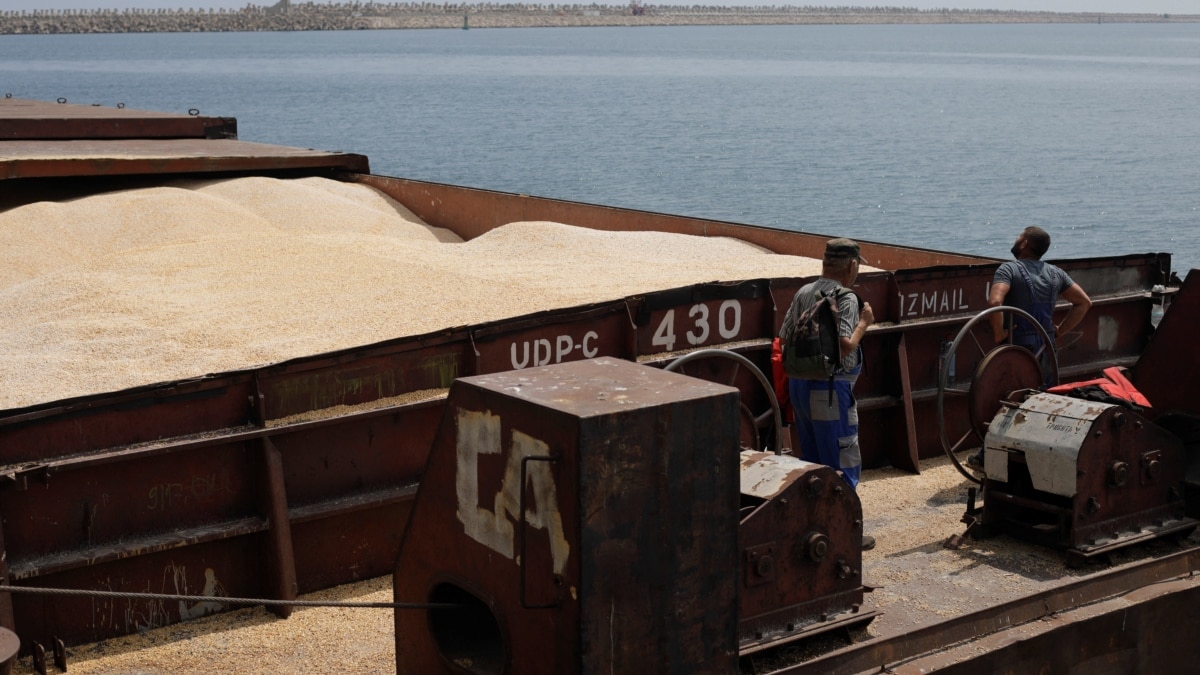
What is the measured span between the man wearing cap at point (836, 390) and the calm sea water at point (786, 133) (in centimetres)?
1898

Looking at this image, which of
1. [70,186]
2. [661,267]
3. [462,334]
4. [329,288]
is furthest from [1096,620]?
[70,186]

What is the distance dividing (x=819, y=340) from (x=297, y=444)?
85.2 inches

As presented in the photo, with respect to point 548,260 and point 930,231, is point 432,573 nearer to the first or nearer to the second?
point 548,260

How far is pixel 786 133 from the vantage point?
48031 millimetres

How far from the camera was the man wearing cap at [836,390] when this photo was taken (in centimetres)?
530

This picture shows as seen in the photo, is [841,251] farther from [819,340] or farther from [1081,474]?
[1081,474]

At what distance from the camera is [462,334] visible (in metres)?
5.43

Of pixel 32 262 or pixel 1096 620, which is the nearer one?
pixel 1096 620

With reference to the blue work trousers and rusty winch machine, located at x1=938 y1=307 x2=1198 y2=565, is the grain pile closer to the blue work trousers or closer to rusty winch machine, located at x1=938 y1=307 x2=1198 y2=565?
the blue work trousers

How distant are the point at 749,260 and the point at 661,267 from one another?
71 cm

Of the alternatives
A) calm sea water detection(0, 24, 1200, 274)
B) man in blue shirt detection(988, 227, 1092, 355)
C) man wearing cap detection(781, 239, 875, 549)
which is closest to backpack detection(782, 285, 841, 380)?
man wearing cap detection(781, 239, 875, 549)

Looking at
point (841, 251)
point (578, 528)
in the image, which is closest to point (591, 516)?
point (578, 528)

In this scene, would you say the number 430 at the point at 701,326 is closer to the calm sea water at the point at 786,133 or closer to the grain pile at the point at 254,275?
the grain pile at the point at 254,275

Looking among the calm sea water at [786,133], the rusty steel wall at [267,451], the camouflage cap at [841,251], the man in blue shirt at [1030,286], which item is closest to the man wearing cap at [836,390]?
the camouflage cap at [841,251]
